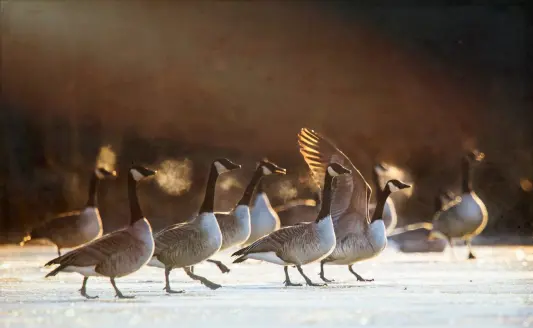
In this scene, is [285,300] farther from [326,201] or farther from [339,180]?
[339,180]

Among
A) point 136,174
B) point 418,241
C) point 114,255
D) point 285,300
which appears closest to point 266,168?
point 136,174

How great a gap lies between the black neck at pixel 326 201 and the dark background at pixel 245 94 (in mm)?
9115

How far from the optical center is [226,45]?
18453 millimetres

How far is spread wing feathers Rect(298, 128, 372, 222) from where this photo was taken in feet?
25.2

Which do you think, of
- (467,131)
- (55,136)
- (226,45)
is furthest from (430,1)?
(55,136)

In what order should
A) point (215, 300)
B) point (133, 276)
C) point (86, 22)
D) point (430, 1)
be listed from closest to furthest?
point (215, 300) → point (133, 276) → point (430, 1) → point (86, 22)

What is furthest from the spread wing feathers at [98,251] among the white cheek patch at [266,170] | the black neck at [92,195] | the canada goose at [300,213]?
the canada goose at [300,213]

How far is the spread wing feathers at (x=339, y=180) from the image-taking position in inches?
303

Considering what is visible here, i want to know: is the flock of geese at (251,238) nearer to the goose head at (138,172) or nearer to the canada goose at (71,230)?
the goose head at (138,172)

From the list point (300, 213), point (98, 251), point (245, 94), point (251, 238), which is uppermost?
point (245, 94)

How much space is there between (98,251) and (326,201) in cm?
182

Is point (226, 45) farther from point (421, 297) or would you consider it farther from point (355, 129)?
point (421, 297)

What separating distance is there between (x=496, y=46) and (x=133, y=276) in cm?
1045

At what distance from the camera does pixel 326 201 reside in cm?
708
